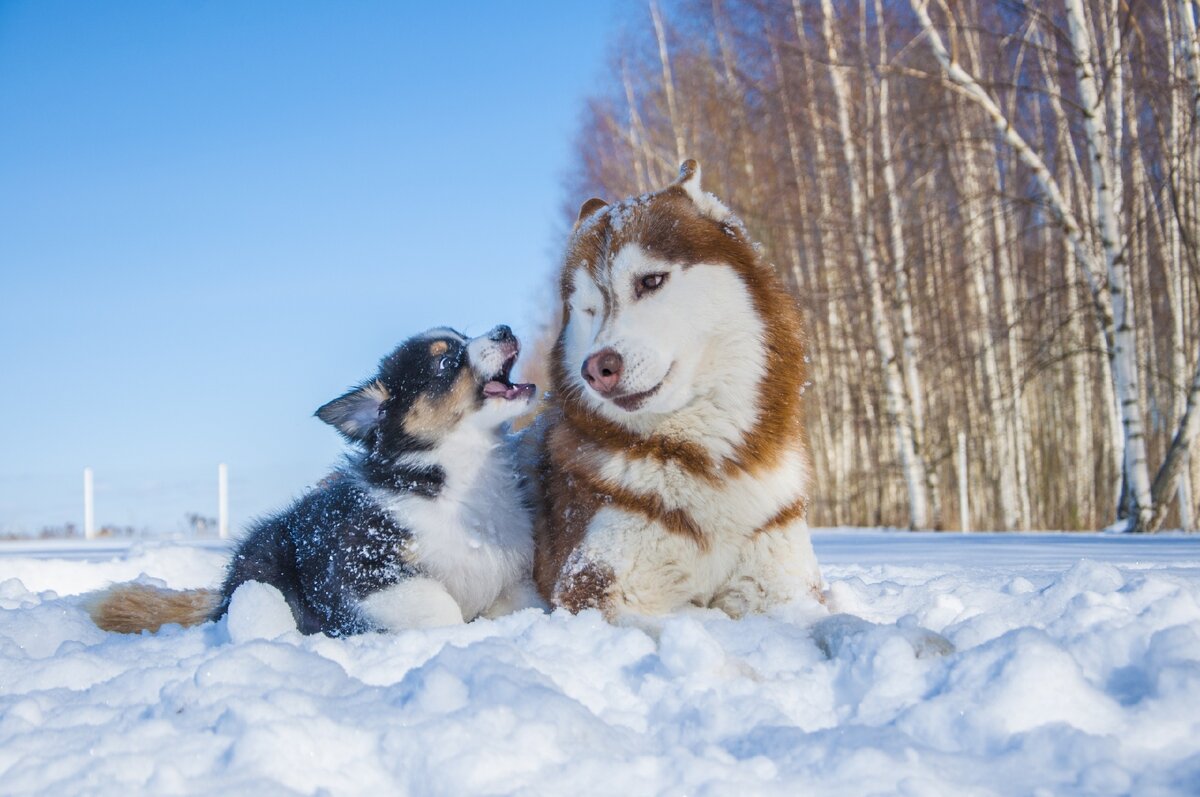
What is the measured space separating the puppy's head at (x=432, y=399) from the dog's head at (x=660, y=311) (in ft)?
1.47

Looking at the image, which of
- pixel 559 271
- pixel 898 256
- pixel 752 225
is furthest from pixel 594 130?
pixel 559 271

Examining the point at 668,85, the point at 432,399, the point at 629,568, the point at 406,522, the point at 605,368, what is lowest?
the point at 629,568

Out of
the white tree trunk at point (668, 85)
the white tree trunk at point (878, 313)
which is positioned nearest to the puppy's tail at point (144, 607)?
the white tree trunk at point (878, 313)

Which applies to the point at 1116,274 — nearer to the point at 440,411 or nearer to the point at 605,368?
the point at 440,411

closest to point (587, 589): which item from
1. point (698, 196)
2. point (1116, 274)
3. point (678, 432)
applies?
point (678, 432)

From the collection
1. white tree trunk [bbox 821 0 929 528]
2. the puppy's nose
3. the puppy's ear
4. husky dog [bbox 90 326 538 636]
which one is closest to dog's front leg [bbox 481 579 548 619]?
husky dog [bbox 90 326 538 636]

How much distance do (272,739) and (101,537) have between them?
1623cm

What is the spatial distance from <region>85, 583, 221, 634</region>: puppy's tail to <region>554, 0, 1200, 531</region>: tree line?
846 cm

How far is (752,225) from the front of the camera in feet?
58.8

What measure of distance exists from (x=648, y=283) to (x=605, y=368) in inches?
17.3

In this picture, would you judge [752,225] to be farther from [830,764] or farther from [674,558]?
[830,764]

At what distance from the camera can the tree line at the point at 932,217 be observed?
1318 cm

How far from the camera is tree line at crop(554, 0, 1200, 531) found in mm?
13180

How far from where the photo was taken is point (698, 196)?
362 centimetres
